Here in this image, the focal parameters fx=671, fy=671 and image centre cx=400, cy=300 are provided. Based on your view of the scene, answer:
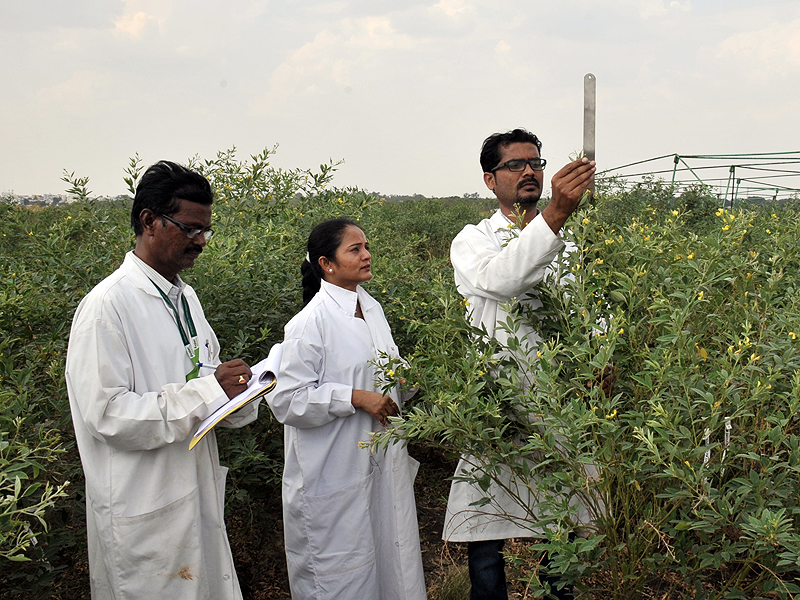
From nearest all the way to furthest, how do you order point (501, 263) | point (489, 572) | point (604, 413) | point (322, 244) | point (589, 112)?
point (604, 413)
point (589, 112)
point (501, 263)
point (489, 572)
point (322, 244)

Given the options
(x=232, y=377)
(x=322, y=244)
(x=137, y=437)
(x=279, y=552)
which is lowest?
(x=279, y=552)

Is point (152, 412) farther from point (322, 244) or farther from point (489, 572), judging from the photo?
point (489, 572)

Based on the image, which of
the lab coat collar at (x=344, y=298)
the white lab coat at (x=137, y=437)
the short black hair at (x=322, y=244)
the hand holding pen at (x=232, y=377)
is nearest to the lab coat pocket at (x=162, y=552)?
the white lab coat at (x=137, y=437)

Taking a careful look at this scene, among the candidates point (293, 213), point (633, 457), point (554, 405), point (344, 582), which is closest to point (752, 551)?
point (633, 457)

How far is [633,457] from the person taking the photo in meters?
1.66

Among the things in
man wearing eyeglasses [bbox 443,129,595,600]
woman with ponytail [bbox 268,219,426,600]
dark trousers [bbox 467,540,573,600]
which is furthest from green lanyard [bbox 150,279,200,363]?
dark trousers [bbox 467,540,573,600]

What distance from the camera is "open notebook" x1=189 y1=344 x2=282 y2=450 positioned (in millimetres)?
1880

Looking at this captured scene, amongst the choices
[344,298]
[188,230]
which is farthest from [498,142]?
[188,230]

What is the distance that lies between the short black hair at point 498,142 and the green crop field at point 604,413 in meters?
0.56

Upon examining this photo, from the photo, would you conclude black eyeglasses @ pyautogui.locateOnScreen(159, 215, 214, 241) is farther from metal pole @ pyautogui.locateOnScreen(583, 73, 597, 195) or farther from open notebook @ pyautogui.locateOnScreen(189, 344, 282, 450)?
metal pole @ pyautogui.locateOnScreen(583, 73, 597, 195)

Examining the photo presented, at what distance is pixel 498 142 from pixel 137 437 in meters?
1.70

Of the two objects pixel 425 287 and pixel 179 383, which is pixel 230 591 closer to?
pixel 179 383

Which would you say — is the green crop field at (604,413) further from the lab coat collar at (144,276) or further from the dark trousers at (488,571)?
the lab coat collar at (144,276)

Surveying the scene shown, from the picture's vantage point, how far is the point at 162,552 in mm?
1937
